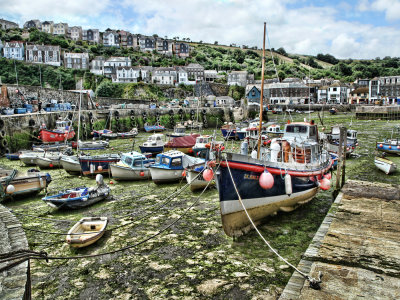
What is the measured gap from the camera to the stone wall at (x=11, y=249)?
5.80 m

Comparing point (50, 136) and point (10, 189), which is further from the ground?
point (50, 136)

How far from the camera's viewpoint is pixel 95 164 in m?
19.4

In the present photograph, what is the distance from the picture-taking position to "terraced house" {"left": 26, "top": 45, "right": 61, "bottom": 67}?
92.3 meters

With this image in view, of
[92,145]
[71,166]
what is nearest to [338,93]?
[92,145]

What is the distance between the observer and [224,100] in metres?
68.8

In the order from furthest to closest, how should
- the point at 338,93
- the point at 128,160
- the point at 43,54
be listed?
1. the point at 43,54
2. the point at 338,93
3. the point at 128,160

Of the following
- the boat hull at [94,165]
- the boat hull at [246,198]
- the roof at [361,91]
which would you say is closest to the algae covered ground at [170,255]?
the boat hull at [246,198]

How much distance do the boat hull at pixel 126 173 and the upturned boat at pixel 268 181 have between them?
25.7ft

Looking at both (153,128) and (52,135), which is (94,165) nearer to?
(52,135)

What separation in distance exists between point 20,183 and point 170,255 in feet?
33.1

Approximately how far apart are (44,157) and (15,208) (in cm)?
938

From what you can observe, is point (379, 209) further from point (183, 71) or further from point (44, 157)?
point (183, 71)

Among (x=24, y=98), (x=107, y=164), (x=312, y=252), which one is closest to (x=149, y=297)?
(x=312, y=252)

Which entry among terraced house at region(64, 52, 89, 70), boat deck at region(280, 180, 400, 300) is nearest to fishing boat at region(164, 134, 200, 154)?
boat deck at region(280, 180, 400, 300)
